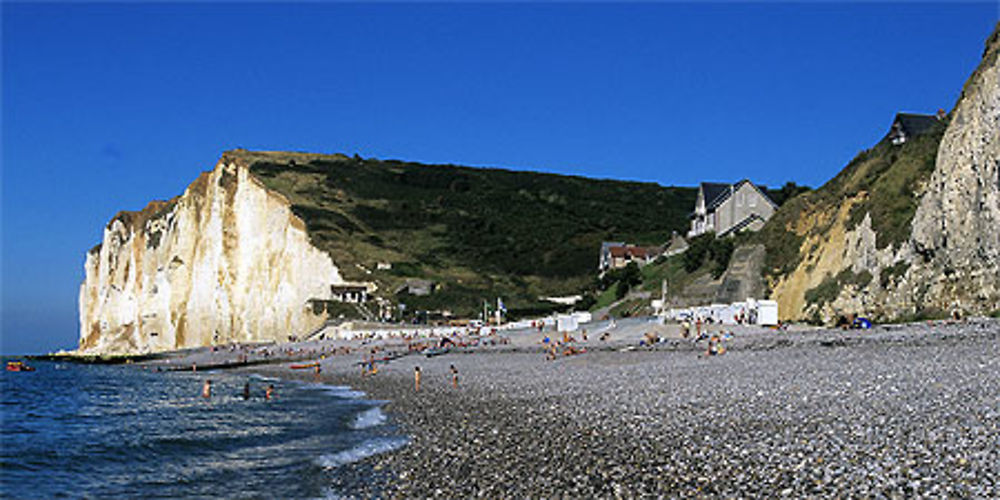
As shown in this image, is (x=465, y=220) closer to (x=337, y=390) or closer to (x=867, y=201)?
(x=867, y=201)

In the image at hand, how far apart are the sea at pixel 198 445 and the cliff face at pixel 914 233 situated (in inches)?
731

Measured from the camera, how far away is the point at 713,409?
47.2 feet

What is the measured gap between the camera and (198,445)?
18.5 m

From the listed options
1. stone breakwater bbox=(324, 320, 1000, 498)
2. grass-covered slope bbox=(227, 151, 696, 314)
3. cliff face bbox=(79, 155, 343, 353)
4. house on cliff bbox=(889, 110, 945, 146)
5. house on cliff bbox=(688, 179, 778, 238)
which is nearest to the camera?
stone breakwater bbox=(324, 320, 1000, 498)

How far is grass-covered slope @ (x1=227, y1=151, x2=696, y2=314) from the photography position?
A: 8338cm

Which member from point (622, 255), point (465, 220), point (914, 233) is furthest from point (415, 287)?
point (914, 233)

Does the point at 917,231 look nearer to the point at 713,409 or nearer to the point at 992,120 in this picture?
the point at 992,120

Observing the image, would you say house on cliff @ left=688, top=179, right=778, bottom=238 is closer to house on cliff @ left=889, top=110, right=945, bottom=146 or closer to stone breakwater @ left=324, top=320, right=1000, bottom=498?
house on cliff @ left=889, top=110, right=945, bottom=146

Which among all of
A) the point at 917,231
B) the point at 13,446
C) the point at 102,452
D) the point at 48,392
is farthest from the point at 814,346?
the point at 48,392

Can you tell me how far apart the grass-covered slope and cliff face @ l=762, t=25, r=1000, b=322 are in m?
39.0

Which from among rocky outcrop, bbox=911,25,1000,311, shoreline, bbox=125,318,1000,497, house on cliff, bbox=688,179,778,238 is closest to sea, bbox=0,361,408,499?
shoreline, bbox=125,318,1000,497

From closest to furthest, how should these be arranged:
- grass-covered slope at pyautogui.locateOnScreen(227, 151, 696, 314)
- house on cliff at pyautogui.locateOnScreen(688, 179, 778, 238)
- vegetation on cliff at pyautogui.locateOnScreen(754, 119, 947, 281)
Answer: vegetation on cliff at pyautogui.locateOnScreen(754, 119, 947, 281), house on cliff at pyautogui.locateOnScreen(688, 179, 778, 238), grass-covered slope at pyautogui.locateOnScreen(227, 151, 696, 314)

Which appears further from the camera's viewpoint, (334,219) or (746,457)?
(334,219)

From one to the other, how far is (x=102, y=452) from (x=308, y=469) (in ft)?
20.6
